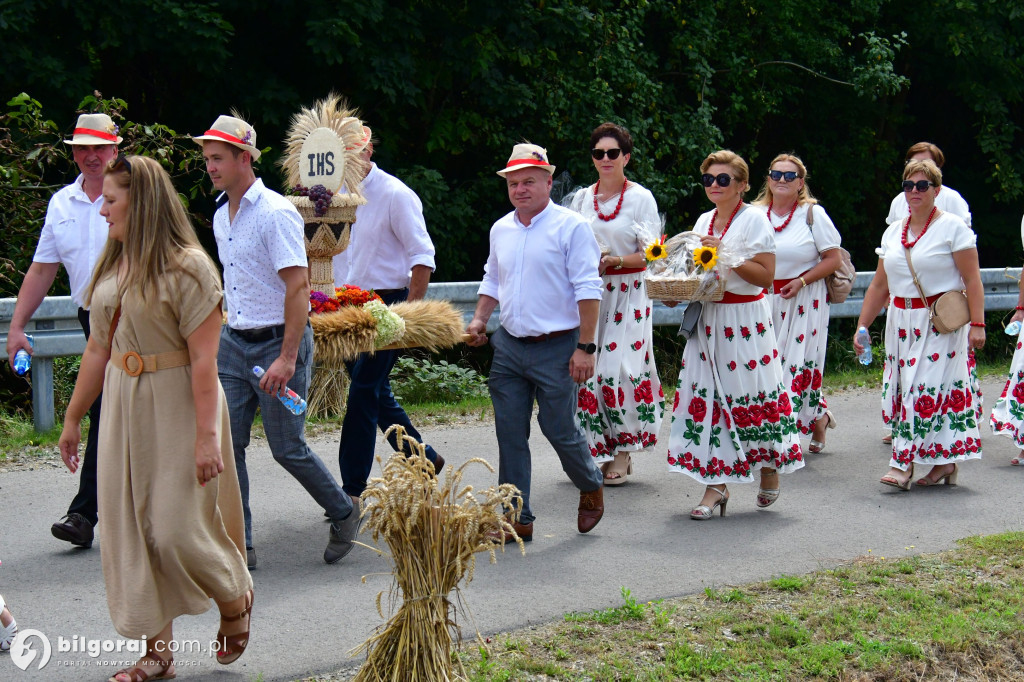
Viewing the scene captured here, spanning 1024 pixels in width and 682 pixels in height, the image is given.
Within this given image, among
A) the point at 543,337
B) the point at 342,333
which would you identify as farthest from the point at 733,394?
the point at 342,333

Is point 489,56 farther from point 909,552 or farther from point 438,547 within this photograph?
point 438,547

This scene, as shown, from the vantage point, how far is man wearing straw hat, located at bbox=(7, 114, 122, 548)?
19.5 ft

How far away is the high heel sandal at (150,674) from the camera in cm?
436

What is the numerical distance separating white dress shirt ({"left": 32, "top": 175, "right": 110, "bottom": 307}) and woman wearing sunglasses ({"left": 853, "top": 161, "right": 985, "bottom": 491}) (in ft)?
16.2

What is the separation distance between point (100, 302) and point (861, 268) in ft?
53.1

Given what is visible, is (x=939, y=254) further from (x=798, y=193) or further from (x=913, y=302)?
(x=798, y=193)

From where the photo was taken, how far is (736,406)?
7.01m

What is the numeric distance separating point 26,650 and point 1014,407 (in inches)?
270

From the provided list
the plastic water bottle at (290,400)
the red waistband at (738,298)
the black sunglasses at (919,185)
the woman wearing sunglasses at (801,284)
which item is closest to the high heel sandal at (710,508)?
the red waistband at (738,298)

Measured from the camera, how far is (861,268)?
61.8ft

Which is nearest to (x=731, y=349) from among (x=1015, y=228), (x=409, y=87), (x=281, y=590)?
(x=281, y=590)

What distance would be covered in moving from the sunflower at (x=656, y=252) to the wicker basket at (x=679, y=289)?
0.56ft

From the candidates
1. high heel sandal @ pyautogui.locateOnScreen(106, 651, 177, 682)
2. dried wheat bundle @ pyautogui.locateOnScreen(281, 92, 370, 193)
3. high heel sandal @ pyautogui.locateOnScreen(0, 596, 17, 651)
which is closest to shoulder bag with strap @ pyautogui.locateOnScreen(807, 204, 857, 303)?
dried wheat bundle @ pyautogui.locateOnScreen(281, 92, 370, 193)

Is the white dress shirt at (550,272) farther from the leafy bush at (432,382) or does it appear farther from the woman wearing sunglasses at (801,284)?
the leafy bush at (432,382)
